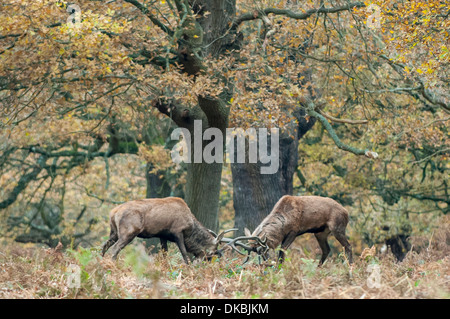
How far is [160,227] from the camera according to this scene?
1291cm

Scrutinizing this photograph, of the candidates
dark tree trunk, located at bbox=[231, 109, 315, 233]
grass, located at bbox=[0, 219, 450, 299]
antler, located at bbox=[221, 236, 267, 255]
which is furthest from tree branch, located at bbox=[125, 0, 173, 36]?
grass, located at bbox=[0, 219, 450, 299]

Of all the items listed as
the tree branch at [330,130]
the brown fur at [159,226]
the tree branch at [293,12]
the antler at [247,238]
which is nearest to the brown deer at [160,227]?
the brown fur at [159,226]

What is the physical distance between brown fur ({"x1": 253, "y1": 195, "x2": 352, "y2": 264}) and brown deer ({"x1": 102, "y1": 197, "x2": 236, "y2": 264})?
106 centimetres

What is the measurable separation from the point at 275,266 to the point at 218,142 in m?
6.25

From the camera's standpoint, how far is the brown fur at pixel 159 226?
12312 mm

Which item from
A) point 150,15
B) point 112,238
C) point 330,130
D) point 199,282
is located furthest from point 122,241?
point 330,130

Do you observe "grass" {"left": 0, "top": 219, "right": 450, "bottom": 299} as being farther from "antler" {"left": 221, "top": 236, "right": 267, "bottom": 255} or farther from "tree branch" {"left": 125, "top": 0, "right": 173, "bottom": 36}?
"tree branch" {"left": 125, "top": 0, "right": 173, "bottom": 36}

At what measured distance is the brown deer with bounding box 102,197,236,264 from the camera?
40.4ft

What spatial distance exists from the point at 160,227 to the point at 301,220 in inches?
115

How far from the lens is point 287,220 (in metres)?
13.4

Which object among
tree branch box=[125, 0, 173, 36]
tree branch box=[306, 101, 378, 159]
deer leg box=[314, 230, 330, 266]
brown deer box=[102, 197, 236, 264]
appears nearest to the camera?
brown deer box=[102, 197, 236, 264]

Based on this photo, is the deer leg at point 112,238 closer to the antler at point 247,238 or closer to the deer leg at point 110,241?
the deer leg at point 110,241

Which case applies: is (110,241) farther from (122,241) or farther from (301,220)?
(301,220)
